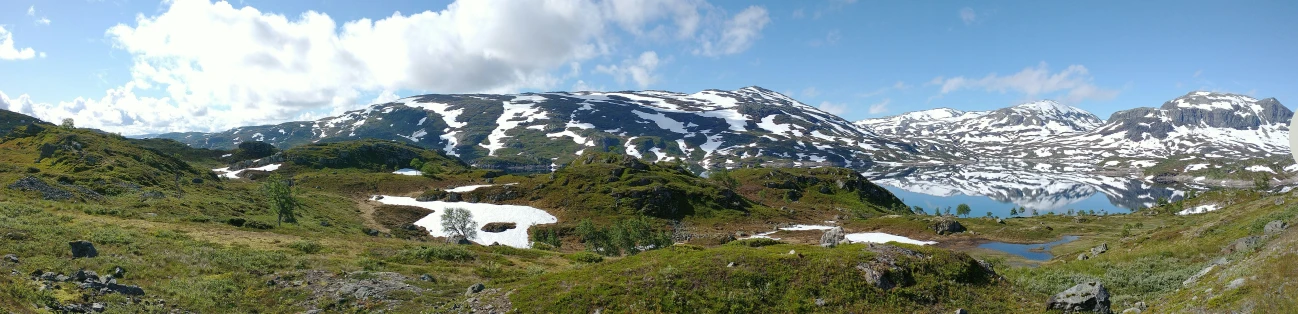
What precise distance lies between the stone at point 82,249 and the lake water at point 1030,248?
93273 millimetres

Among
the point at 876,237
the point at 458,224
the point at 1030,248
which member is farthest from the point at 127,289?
the point at 1030,248

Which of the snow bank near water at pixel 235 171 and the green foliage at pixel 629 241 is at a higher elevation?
the snow bank near water at pixel 235 171

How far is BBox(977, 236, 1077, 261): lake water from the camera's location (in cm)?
7300

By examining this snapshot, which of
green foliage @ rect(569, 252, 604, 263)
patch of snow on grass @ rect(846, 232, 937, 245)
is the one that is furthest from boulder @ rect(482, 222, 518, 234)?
patch of snow on grass @ rect(846, 232, 937, 245)

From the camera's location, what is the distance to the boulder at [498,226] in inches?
4097

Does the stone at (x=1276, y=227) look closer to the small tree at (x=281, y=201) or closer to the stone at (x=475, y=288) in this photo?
the stone at (x=475, y=288)

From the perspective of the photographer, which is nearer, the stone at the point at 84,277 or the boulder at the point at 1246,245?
the stone at the point at 84,277

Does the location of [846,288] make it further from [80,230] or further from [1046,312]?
[80,230]

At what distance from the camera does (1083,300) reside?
62.4ft

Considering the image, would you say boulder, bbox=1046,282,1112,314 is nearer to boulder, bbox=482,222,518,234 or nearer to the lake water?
the lake water

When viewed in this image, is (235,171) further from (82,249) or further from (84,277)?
(84,277)

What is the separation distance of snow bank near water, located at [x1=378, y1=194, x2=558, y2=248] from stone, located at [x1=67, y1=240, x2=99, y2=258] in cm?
6934

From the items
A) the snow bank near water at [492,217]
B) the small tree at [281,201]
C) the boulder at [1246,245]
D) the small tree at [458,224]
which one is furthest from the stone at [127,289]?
the snow bank near water at [492,217]

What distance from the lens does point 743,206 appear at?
137 m
